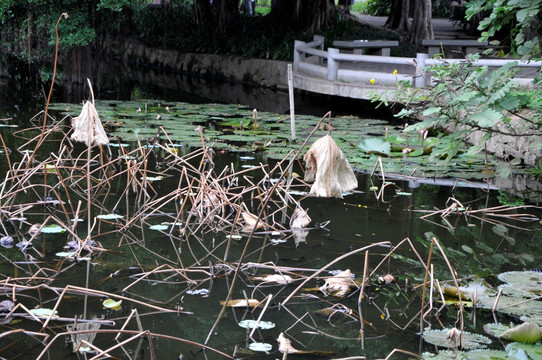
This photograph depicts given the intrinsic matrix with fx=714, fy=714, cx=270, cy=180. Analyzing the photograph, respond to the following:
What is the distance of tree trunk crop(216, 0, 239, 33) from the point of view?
71.6ft

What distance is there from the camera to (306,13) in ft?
66.6

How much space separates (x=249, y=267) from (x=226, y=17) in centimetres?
1826

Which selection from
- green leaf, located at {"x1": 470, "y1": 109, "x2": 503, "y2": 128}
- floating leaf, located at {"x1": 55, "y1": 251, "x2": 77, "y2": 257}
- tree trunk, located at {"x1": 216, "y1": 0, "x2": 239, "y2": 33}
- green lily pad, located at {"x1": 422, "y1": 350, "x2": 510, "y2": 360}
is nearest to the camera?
green lily pad, located at {"x1": 422, "y1": 350, "x2": 510, "y2": 360}

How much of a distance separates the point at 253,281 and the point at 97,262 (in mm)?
1048

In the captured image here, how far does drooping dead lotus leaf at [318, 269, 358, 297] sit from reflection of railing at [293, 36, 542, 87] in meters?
7.10

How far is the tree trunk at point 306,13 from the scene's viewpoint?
65.1 feet

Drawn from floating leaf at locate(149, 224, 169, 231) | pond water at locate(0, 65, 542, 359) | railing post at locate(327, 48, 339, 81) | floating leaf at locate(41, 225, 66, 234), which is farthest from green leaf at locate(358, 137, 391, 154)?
railing post at locate(327, 48, 339, 81)

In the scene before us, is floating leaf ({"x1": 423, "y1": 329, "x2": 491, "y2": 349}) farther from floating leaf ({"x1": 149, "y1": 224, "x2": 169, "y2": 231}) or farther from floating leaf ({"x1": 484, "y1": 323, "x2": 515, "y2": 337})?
floating leaf ({"x1": 149, "y1": 224, "x2": 169, "y2": 231})

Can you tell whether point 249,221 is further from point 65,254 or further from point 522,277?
point 522,277

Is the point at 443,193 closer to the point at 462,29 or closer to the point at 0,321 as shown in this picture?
the point at 0,321

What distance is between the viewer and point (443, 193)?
22.7 feet

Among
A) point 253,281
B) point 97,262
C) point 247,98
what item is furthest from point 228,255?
point 247,98

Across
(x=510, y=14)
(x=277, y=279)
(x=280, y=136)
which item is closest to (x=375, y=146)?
(x=280, y=136)

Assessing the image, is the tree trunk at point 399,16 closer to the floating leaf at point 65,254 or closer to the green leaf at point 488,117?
the green leaf at point 488,117
